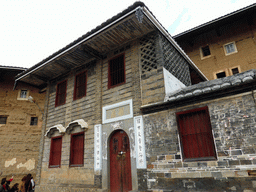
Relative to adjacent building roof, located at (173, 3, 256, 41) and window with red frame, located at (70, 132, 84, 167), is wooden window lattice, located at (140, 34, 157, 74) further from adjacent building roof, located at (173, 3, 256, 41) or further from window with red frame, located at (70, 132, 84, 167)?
adjacent building roof, located at (173, 3, 256, 41)

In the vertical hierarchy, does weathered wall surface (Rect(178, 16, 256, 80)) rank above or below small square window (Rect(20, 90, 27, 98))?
above

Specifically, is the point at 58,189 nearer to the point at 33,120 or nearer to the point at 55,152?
the point at 55,152

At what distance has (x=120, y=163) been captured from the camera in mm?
8531

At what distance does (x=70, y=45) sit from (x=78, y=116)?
368 centimetres

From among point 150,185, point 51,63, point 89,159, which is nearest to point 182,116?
point 150,185

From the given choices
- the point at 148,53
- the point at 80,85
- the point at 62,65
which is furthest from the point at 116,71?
the point at 62,65

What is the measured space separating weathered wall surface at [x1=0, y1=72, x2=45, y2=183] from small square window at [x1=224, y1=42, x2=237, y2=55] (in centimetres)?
1627

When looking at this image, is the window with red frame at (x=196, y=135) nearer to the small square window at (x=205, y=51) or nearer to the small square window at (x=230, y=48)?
the small square window at (x=230, y=48)

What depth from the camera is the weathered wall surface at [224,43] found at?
15336mm

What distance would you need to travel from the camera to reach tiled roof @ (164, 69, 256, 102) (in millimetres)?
6069

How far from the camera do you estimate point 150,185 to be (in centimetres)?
730

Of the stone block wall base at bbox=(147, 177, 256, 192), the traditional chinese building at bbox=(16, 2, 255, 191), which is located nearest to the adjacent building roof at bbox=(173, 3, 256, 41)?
the traditional chinese building at bbox=(16, 2, 255, 191)

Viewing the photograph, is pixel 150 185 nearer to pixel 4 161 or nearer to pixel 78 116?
pixel 78 116

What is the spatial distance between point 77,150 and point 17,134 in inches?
350
